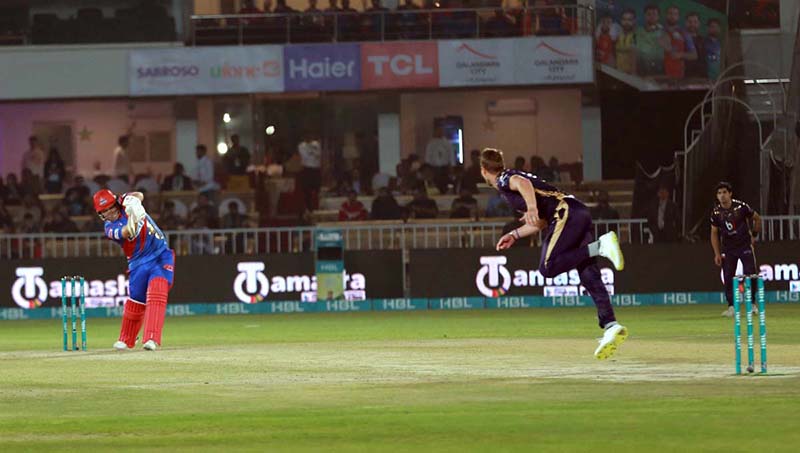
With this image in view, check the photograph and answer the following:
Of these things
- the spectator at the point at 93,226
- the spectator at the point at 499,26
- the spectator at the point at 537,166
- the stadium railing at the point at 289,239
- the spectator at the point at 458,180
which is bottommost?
the stadium railing at the point at 289,239

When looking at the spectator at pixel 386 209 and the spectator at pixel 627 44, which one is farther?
the spectator at pixel 627 44

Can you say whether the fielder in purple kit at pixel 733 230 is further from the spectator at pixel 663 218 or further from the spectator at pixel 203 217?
the spectator at pixel 203 217

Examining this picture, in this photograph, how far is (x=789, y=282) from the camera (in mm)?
31656

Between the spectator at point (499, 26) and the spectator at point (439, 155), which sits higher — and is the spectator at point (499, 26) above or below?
above

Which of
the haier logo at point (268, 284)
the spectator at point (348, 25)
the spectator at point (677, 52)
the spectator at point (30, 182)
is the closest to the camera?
the haier logo at point (268, 284)

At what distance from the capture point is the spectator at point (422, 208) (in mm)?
37312

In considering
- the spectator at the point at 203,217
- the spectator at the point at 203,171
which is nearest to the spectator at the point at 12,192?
the spectator at the point at 203,171

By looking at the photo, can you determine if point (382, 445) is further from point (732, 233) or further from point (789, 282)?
point (789, 282)

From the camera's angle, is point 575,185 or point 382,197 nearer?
point 382,197

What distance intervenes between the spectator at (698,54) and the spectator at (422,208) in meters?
7.75

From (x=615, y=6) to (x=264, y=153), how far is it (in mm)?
10855

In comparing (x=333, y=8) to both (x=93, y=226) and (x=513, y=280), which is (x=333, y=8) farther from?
(x=513, y=280)

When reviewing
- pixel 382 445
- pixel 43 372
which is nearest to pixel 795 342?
pixel 43 372

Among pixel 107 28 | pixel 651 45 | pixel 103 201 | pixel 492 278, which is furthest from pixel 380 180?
pixel 103 201
